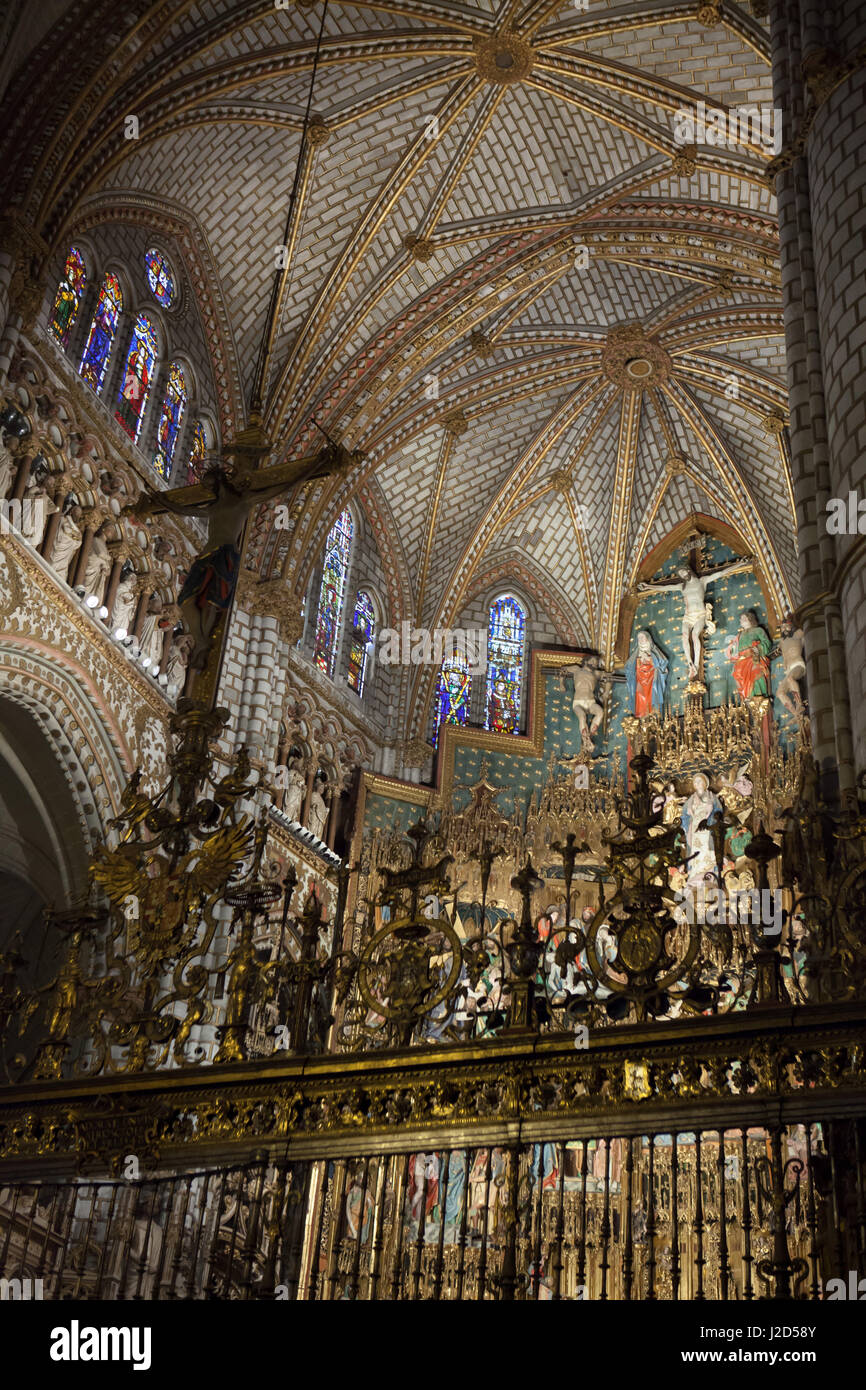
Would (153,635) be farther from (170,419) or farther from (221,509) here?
(221,509)

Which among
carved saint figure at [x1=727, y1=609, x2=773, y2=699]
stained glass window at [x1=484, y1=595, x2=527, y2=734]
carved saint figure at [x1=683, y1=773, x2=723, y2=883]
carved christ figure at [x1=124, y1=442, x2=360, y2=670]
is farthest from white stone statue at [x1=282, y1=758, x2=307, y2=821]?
carved christ figure at [x1=124, y1=442, x2=360, y2=670]

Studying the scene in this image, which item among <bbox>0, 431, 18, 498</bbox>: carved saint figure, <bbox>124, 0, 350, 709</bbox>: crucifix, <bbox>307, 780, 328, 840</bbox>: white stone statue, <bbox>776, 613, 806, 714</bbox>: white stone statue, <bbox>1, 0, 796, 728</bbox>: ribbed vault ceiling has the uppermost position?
<bbox>1, 0, 796, 728</bbox>: ribbed vault ceiling

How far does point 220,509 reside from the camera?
10336mm

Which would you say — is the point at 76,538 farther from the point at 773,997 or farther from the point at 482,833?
the point at 773,997

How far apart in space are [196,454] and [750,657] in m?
9.09

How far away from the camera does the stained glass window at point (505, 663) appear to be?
22.6m

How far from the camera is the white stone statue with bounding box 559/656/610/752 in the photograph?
22188mm

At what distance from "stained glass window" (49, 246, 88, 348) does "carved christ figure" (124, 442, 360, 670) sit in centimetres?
587

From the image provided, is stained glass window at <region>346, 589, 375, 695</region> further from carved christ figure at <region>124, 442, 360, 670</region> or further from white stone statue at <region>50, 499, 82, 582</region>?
carved christ figure at <region>124, 442, 360, 670</region>

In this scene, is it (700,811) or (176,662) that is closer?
(176,662)

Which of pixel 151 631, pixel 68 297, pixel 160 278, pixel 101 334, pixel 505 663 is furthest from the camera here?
pixel 505 663

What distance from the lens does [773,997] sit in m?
6.24

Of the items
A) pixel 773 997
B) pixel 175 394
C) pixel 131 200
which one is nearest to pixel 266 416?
pixel 175 394

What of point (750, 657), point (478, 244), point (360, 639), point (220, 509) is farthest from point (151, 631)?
point (750, 657)
